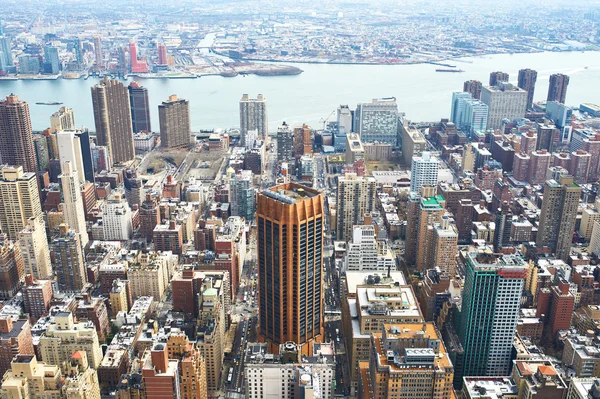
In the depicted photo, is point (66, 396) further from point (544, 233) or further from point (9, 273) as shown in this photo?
point (544, 233)

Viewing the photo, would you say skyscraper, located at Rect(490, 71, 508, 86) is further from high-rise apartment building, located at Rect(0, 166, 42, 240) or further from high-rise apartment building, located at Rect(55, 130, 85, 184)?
high-rise apartment building, located at Rect(0, 166, 42, 240)

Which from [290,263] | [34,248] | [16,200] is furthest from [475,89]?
[290,263]

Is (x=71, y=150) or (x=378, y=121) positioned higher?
(x=71, y=150)

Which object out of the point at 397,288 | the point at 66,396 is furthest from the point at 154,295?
the point at 397,288

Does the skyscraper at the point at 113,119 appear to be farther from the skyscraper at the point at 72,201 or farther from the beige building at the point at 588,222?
the beige building at the point at 588,222

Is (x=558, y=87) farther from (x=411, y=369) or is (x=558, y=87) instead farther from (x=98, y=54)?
(x=98, y=54)

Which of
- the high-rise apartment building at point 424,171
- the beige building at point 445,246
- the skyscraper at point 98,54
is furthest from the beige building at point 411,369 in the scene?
the skyscraper at point 98,54

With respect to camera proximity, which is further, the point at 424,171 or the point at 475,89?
the point at 475,89
